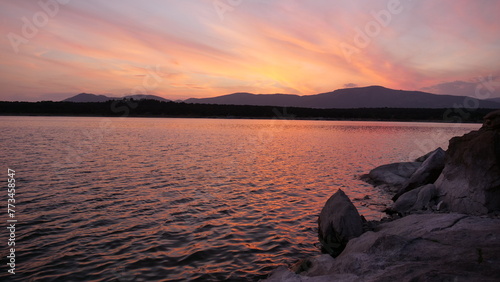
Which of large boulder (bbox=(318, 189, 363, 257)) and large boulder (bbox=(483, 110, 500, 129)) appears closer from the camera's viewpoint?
large boulder (bbox=(318, 189, 363, 257))

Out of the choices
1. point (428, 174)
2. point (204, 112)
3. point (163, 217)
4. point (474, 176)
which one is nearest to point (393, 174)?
point (428, 174)

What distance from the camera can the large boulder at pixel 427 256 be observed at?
529 centimetres

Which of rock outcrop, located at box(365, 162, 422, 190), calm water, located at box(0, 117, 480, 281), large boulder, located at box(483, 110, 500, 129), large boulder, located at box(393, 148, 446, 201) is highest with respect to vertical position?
large boulder, located at box(483, 110, 500, 129)

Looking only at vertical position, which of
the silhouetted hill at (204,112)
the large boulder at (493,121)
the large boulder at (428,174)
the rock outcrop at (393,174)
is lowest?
the rock outcrop at (393,174)

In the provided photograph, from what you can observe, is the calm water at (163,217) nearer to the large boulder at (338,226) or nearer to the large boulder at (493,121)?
the large boulder at (338,226)

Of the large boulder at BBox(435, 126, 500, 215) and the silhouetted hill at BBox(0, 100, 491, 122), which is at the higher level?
the silhouetted hill at BBox(0, 100, 491, 122)

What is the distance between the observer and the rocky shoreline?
5.63 meters

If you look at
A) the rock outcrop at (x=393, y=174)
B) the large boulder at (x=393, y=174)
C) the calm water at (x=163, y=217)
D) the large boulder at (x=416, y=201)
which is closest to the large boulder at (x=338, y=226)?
the calm water at (x=163, y=217)

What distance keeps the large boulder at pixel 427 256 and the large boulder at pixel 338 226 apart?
4.90 feet

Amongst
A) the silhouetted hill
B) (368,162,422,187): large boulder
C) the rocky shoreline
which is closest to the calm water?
the rocky shoreline

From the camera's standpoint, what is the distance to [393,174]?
2052 centimetres

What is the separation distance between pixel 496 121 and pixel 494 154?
2.30 m

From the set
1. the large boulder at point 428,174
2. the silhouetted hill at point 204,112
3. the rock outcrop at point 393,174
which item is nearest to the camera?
the large boulder at point 428,174

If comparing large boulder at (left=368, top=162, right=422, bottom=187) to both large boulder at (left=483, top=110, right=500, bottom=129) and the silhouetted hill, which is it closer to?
large boulder at (left=483, top=110, right=500, bottom=129)
